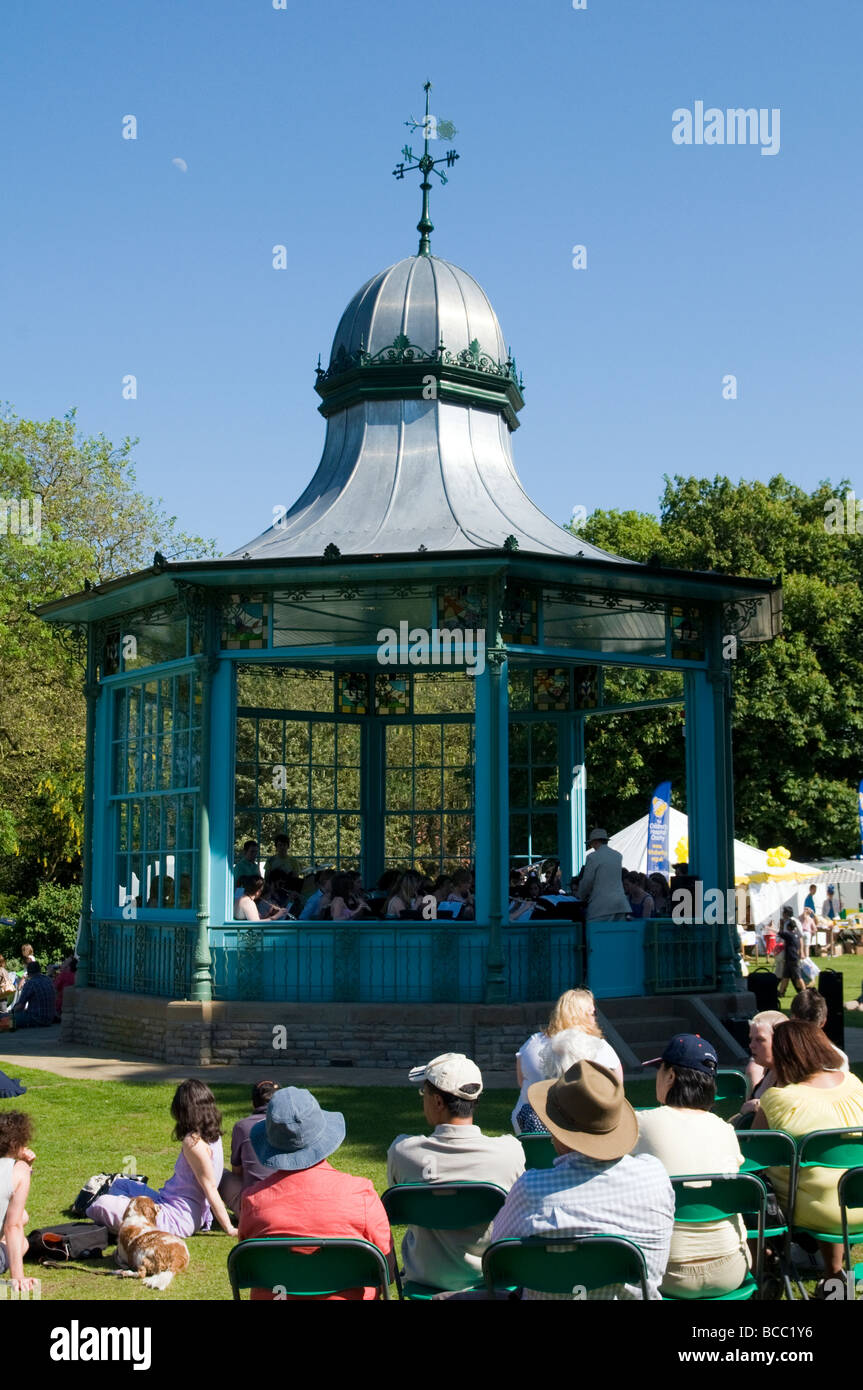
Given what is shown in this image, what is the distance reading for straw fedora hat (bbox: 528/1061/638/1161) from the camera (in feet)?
14.1

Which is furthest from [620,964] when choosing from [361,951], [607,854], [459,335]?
[459,335]

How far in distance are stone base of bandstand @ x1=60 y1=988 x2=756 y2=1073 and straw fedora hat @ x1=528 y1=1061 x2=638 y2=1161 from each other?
27.8 ft

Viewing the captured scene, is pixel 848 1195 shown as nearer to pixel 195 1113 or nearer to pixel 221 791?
pixel 195 1113

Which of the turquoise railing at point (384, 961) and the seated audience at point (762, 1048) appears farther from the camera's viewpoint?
the turquoise railing at point (384, 961)

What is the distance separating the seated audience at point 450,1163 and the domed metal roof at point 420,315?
37.0 feet

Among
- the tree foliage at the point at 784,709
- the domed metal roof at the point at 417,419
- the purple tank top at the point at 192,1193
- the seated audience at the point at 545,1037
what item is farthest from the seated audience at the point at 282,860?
the tree foliage at the point at 784,709

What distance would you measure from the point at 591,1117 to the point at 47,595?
28.6 metres

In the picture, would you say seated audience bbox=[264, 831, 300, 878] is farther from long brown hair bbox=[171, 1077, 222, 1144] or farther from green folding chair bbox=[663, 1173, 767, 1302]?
green folding chair bbox=[663, 1173, 767, 1302]

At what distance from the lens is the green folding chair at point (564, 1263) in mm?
4137

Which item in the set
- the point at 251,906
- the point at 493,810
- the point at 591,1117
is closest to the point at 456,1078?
the point at 591,1117

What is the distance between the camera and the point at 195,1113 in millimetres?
7363

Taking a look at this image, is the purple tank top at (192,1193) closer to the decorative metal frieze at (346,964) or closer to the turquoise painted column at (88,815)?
the decorative metal frieze at (346,964)

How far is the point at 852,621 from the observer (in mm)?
38156

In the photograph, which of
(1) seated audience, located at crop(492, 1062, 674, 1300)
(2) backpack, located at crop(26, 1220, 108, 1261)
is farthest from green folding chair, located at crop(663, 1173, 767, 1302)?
(2) backpack, located at crop(26, 1220, 108, 1261)
